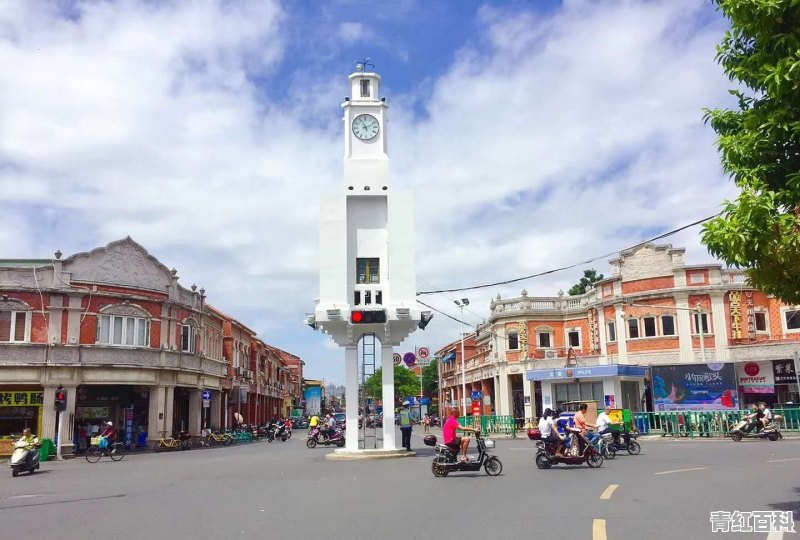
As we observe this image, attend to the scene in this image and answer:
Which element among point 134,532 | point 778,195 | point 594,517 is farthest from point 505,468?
point 778,195

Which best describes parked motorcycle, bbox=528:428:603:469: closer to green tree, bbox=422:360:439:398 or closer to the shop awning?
the shop awning

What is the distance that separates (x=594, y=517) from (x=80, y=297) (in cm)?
2950

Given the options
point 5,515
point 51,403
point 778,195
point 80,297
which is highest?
point 80,297

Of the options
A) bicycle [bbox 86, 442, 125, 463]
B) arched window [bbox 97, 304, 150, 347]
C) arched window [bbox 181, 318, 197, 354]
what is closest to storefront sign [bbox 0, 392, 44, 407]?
arched window [bbox 97, 304, 150, 347]

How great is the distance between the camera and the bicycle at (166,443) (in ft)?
118

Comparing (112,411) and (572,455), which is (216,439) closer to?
(112,411)

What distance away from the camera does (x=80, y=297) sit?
3350 centimetres

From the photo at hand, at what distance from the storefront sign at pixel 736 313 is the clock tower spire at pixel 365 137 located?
84.5 feet

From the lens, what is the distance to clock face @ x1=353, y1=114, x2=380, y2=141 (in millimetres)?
26219

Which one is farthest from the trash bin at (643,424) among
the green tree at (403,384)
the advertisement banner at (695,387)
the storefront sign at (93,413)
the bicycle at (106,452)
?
the green tree at (403,384)

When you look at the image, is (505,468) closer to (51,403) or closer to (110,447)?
(110,447)

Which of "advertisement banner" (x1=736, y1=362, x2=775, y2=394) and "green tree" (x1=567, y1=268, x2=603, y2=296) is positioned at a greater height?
"green tree" (x1=567, y1=268, x2=603, y2=296)

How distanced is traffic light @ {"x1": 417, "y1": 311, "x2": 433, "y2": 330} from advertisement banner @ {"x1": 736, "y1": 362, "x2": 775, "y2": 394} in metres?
24.1

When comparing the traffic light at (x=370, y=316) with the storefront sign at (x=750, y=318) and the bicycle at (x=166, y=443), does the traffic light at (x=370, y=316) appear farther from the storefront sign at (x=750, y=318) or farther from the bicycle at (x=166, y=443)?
the storefront sign at (x=750, y=318)
